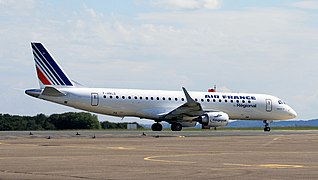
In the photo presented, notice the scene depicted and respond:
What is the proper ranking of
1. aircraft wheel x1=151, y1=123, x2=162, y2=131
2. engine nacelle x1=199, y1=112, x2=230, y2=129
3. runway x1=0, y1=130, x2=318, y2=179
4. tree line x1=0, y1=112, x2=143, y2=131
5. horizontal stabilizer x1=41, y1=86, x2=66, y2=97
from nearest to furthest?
1. runway x1=0, y1=130, x2=318, y2=179
2. horizontal stabilizer x1=41, y1=86, x2=66, y2=97
3. engine nacelle x1=199, y1=112, x2=230, y2=129
4. aircraft wheel x1=151, y1=123, x2=162, y2=131
5. tree line x1=0, y1=112, x2=143, y2=131

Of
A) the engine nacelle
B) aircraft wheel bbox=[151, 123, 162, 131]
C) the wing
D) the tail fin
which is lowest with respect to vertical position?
aircraft wheel bbox=[151, 123, 162, 131]

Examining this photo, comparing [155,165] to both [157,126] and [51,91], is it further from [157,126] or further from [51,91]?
[157,126]

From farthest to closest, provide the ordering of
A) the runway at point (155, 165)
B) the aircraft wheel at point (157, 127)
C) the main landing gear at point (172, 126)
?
the aircraft wheel at point (157, 127) → the main landing gear at point (172, 126) → the runway at point (155, 165)

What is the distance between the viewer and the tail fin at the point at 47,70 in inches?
2442

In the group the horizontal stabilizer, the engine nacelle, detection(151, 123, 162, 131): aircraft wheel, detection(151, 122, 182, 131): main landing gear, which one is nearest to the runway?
the horizontal stabilizer

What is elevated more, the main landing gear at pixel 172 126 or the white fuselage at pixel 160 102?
the white fuselage at pixel 160 102

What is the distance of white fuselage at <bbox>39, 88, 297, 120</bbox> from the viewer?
62.4 m

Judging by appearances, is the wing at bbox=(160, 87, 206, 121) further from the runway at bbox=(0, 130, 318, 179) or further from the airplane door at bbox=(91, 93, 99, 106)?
the runway at bbox=(0, 130, 318, 179)

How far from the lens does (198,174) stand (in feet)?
61.9

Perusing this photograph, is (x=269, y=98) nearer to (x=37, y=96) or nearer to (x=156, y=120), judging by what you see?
(x=156, y=120)

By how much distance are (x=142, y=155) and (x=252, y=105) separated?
142ft

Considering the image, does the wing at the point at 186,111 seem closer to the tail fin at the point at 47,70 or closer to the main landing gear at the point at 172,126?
the main landing gear at the point at 172,126

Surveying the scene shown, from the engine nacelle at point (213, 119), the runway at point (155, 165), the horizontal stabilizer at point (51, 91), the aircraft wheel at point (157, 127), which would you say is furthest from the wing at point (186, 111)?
the runway at point (155, 165)

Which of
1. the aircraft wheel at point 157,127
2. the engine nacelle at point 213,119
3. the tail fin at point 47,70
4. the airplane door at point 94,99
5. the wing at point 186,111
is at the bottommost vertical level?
the aircraft wheel at point 157,127
